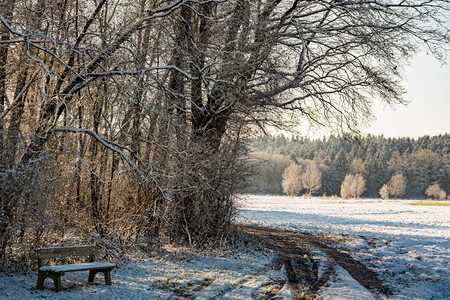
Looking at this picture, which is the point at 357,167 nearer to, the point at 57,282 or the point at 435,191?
the point at 435,191

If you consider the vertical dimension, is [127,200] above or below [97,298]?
above

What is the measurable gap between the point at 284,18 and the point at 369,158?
89515mm

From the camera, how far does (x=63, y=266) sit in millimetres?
6980

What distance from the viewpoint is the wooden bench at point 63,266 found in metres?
6.64

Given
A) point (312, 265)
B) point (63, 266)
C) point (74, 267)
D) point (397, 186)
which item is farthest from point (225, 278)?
point (397, 186)

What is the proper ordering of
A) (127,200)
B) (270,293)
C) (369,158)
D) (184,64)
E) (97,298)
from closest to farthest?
(97,298), (270,293), (127,200), (184,64), (369,158)

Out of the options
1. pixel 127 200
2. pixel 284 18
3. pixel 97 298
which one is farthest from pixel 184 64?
pixel 97 298

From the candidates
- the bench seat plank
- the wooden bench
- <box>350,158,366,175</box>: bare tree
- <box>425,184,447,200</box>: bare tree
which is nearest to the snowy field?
the wooden bench

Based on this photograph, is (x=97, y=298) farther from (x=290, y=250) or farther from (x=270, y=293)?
(x=290, y=250)

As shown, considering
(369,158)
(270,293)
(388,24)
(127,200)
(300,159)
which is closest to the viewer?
(270,293)

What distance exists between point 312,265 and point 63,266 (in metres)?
5.89

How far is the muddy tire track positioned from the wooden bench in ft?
11.2

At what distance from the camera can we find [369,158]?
313 ft

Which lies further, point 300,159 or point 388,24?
point 300,159
